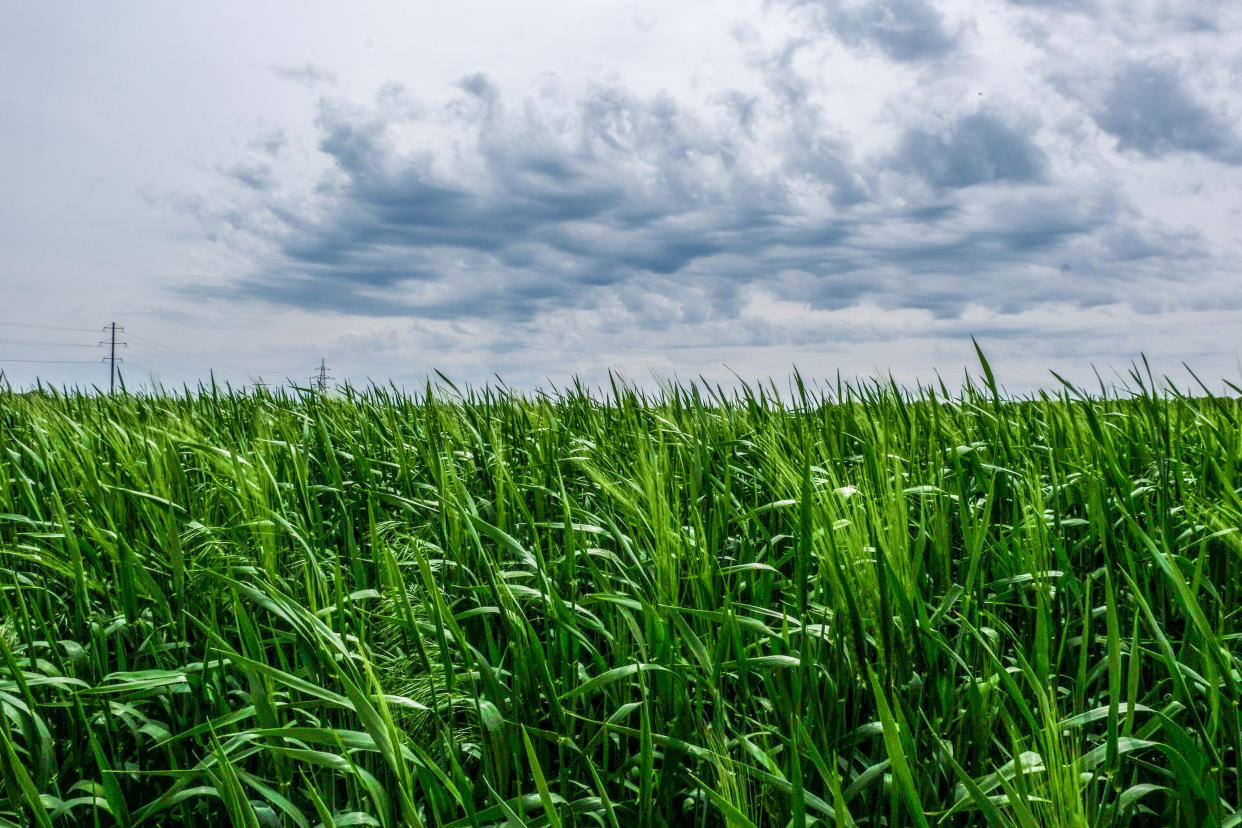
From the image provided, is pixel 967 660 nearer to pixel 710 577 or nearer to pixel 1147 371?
pixel 710 577

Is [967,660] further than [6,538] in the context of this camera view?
No

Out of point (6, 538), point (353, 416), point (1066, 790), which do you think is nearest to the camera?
point (1066, 790)

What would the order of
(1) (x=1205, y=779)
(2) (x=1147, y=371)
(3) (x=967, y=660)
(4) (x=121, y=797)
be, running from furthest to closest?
(2) (x=1147, y=371), (3) (x=967, y=660), (4) (x=121, y=797), (1) (x=1205, y=779)

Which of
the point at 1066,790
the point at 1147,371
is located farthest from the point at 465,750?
the point at 1147,371

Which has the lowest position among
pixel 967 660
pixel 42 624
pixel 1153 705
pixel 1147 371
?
pixel 1153 705

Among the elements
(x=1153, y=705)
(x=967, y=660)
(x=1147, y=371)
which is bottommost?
(x=1153, y=705)

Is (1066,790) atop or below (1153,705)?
atop

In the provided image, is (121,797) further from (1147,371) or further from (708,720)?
(1147,371)

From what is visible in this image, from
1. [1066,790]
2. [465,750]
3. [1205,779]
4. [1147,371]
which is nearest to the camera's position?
[1066,790]

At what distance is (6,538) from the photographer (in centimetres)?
296

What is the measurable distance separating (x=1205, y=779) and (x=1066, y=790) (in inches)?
22.4

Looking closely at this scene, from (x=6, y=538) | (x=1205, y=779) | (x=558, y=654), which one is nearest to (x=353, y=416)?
(x=6, y=538)

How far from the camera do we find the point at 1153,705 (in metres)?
1.82

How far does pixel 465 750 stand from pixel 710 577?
1.85 feet
